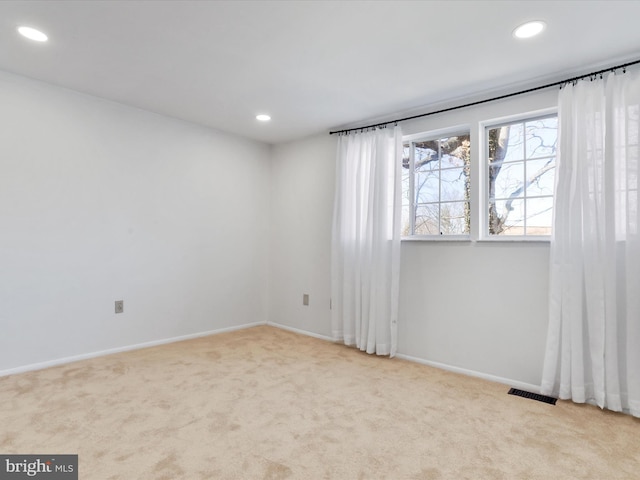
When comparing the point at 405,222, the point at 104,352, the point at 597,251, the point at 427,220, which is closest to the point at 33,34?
the point at 104,352

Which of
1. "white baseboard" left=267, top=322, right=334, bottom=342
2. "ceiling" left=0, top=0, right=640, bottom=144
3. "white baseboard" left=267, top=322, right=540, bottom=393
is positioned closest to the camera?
"ceiling" left=0, top=0, right=640, bottom=144

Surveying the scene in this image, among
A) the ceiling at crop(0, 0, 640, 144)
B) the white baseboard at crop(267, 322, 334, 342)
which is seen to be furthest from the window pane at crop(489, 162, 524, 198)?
the white baseboard at crop(267, 322, 334, 342)

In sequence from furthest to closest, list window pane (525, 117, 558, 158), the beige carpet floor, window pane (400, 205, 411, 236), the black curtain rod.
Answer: window pane (400, 205, 411, 236)
window pane (525, 117, 558, 158)
the black curtain rod
the beige carpet floor

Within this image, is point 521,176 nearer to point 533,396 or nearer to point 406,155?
point 406,155

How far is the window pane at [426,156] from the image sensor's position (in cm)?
341

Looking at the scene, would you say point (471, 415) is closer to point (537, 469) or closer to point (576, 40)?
point (537, 469)

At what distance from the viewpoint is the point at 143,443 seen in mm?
1874

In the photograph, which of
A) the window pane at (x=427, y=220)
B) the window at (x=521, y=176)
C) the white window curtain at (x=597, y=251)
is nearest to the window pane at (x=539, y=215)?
the window at (x=521, y=176)

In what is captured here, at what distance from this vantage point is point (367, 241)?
3.57 meters

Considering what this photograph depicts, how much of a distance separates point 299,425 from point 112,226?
2.54m

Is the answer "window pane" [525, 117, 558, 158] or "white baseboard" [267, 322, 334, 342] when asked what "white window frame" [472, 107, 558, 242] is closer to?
"window pane" [525, 117, 558, 158]

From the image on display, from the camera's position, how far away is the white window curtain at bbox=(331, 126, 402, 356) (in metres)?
3.41

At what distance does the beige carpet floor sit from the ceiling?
2318mm

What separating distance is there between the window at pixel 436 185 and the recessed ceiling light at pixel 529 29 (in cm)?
106
